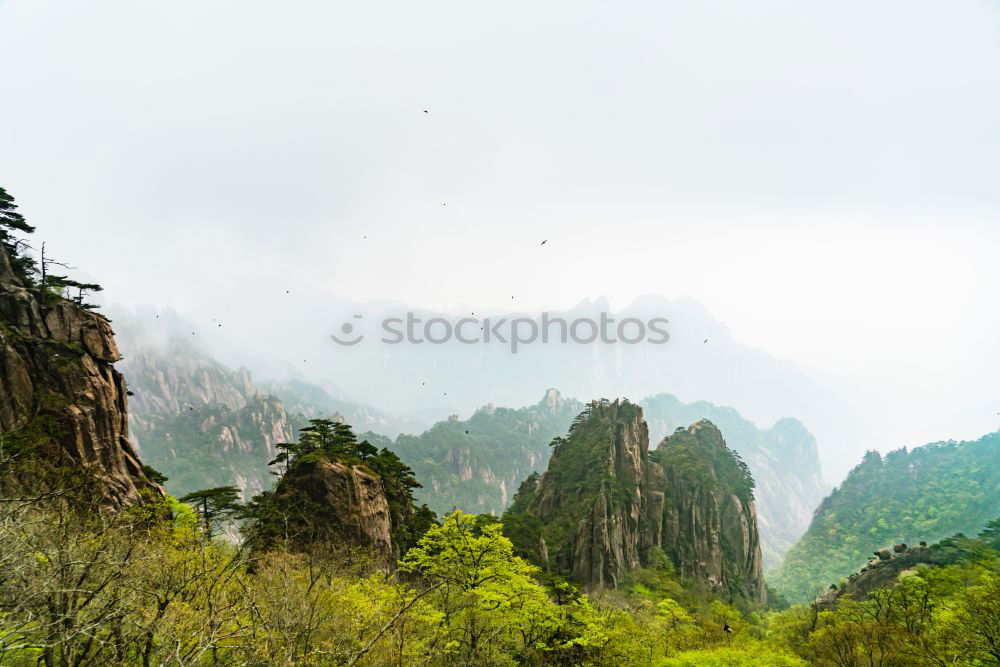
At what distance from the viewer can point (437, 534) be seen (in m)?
25.4

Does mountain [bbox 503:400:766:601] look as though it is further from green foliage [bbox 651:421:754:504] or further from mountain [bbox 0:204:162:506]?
mountain [bbox 0:204:162:506]

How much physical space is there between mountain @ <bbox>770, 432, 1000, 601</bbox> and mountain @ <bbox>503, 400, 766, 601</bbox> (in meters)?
28.8

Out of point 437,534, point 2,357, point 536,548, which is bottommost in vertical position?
point 536,548

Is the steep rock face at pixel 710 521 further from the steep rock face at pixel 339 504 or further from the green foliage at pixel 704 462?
the steep rock face at pixel 339 504

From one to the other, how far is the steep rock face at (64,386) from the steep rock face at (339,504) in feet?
33.6

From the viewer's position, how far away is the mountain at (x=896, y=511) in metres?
103

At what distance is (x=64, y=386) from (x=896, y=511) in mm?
162198

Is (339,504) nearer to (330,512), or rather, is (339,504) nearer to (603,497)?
(330,512)

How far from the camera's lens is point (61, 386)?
32.3 meters

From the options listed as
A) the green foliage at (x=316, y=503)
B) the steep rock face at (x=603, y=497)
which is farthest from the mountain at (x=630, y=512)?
the green foliage at (x=316, y=503)

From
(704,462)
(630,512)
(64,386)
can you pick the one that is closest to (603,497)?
(630,512)

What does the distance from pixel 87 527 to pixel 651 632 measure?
1305 inches

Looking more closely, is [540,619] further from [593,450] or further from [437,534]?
[593,450]

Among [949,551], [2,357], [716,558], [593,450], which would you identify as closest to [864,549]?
[716,558]
